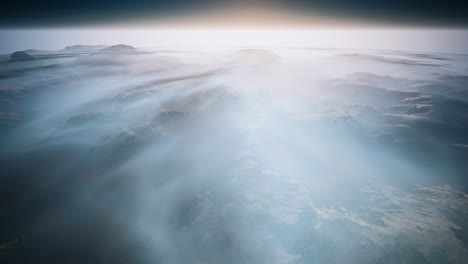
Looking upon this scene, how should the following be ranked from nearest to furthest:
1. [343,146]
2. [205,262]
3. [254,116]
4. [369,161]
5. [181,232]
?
[205,262], [181,232], [369,161], [343,146], [254,116]

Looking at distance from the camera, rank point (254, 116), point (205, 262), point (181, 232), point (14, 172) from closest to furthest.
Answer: point (205, 262) → point (181, 232) → point (14, 172) → point (254, 116)

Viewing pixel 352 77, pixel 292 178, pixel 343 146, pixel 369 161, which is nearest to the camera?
pixel 292 178

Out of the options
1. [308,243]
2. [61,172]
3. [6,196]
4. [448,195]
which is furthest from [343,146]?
[6,196]

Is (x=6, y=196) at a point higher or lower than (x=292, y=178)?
lower

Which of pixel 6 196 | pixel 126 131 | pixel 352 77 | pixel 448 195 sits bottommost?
pixel 6 196

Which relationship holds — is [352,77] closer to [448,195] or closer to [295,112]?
[295,112]

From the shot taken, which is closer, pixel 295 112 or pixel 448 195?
pixel 448 195

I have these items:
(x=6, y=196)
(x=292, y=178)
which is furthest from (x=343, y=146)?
(x=6, y=196)

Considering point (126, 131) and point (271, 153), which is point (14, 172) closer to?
point (126, 131)

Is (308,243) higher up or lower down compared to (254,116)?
lower down
